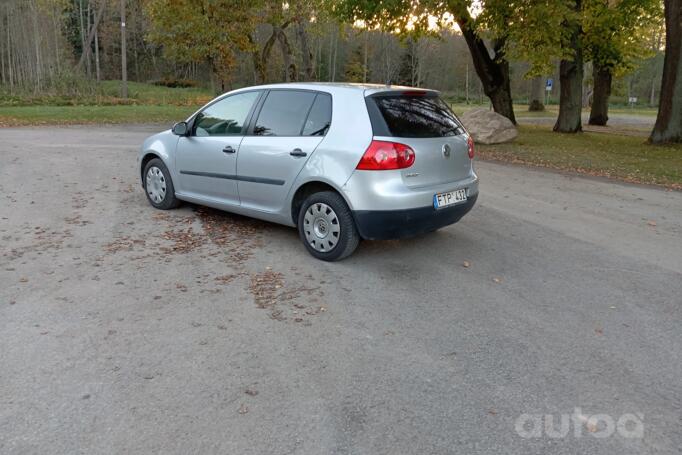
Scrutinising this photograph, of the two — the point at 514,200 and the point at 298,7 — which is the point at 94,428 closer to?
the point at 514,200

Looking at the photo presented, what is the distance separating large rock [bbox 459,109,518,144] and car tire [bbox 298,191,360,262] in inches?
500

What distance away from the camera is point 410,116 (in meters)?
5.37

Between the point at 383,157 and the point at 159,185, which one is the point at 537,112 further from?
the point at 383,157

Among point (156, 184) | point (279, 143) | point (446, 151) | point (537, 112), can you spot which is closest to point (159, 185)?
point (156, 184)

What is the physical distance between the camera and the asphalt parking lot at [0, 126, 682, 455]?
2816 millimetres

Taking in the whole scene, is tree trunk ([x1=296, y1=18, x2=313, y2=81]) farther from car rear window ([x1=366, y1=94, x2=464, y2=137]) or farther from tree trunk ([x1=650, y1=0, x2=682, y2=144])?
car rear window ([x1=366, y1=94, x2=464, y2=137])

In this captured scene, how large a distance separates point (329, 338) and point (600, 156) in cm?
1350

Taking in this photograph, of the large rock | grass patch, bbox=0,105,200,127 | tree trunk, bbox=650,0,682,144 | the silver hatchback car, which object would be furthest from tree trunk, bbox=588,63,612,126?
the silver hatchback car

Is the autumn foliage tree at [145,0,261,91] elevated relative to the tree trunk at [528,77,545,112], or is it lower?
elevated

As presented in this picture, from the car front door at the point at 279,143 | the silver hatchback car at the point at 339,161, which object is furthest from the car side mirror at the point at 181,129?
the car front door at the point at 279,143

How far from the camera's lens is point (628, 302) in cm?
461

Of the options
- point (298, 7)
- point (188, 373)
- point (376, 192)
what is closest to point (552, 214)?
point (376, 192)

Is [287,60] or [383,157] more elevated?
[287,60]

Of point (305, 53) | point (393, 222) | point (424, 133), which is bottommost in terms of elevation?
point (393, 222)
